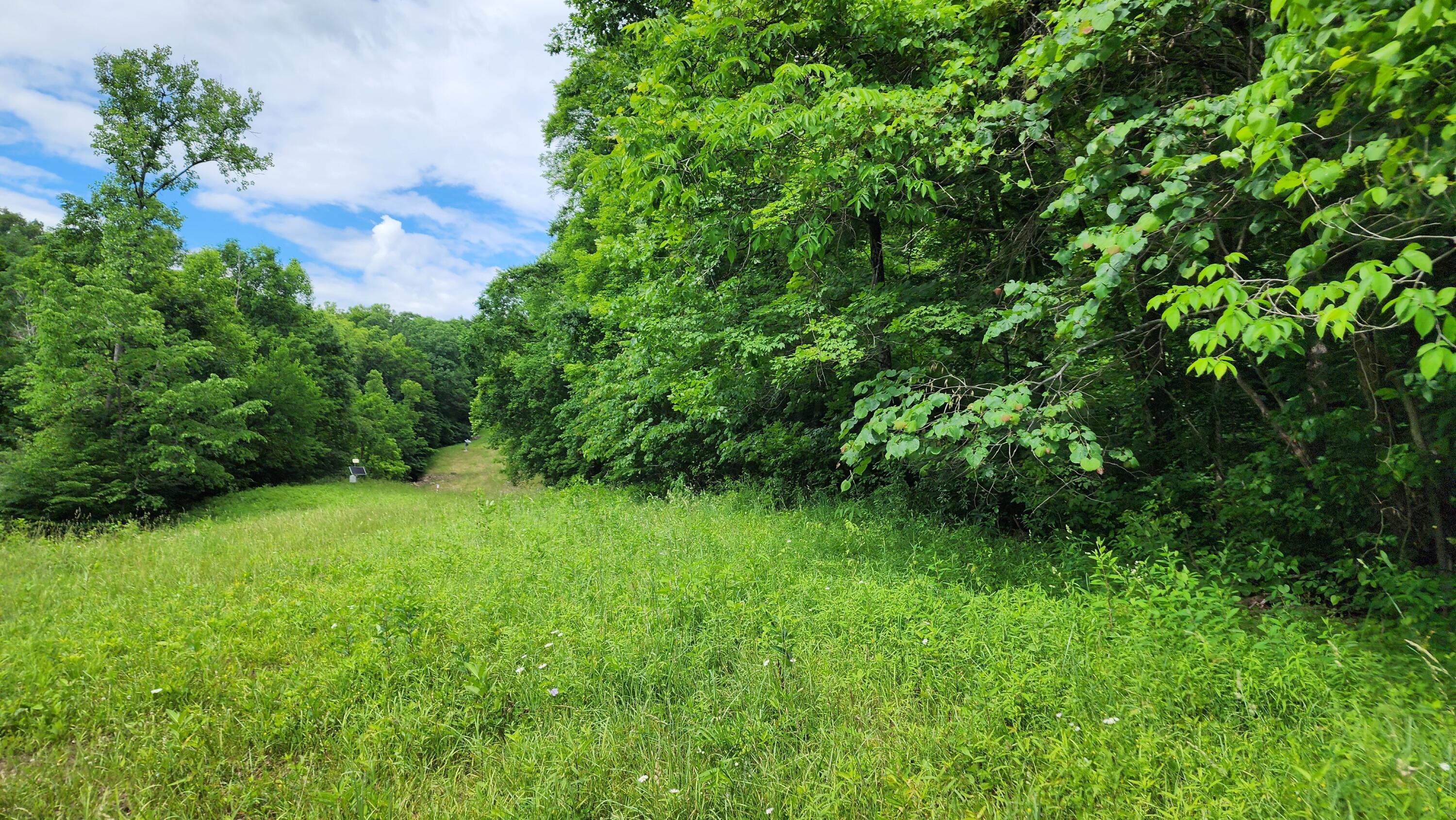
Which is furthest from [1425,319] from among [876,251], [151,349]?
[151,349]

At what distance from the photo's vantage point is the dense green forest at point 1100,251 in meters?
2.43

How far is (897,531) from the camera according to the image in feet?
18.4

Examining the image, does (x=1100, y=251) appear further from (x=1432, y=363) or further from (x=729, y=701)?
Result: (x=729, y=701)

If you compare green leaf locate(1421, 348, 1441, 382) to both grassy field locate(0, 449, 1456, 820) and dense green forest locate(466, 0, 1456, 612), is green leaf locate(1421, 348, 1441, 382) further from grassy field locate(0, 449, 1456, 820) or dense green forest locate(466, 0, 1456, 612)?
grassy field locate(0, 449, 1456, 820)

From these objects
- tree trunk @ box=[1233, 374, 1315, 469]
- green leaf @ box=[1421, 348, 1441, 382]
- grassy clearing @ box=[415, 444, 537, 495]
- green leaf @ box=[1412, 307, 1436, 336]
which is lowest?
grassy clearing @ box=[415, 444, 537, 495]

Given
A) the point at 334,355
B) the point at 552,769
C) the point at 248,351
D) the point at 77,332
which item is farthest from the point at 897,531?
the point at 334,355

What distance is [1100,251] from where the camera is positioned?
12.2ft

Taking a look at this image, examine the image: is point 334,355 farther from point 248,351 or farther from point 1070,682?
point 1070,682

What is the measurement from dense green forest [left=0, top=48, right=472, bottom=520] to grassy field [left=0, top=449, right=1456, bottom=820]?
18142 mm

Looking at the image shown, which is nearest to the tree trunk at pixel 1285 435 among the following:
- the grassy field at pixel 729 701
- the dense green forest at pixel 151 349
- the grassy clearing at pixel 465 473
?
the grassy field at pixel 729 701

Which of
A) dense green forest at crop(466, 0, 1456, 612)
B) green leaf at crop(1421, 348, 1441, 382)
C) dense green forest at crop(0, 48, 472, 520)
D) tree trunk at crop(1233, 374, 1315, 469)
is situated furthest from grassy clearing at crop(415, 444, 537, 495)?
green leaf at crop(1421, 348, 1441, 382)

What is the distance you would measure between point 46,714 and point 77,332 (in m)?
20.7

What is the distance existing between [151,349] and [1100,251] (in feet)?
84.5

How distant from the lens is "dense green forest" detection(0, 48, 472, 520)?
640 inches
